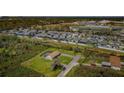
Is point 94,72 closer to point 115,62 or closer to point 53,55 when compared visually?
point 115,62

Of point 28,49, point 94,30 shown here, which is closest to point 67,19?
point 94,30

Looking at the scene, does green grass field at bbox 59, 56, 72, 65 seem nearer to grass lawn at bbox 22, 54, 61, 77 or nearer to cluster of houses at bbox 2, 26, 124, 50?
grass lawn at bbox 22, 54, 61, 77

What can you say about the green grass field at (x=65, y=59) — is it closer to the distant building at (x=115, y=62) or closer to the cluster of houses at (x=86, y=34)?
the cluster of houses at (x=86, y=34)

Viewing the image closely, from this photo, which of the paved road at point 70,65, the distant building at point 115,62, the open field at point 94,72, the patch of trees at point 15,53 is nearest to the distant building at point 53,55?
the patch of trees at point 15,53

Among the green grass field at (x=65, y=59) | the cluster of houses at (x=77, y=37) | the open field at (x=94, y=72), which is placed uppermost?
the cluster of houses at (x=77, y=37)

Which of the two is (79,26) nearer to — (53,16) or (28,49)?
(53,16)

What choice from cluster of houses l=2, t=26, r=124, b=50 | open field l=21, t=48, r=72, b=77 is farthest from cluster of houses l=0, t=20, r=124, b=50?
open field l=21, t=48, r=72, b=77
